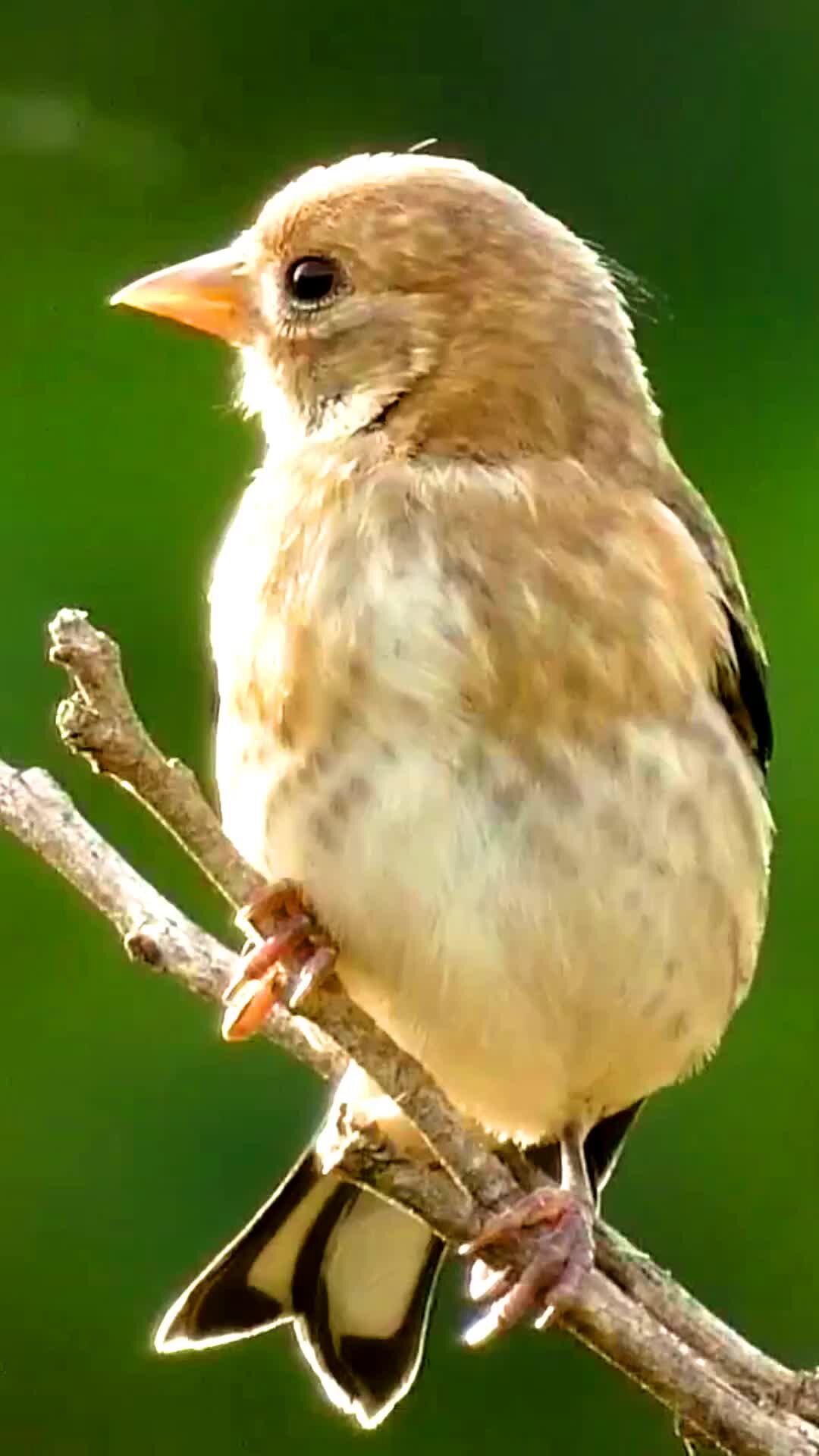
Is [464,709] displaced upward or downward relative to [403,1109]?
upward

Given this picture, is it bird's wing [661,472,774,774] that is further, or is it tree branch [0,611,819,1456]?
bird's wing [661,472,774,774]

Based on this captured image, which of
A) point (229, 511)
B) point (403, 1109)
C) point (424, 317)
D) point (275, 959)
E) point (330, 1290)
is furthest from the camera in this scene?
point (229, 511)

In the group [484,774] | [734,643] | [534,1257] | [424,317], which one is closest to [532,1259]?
[534,1257]

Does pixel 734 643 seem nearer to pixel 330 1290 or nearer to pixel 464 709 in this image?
pixel 464 709

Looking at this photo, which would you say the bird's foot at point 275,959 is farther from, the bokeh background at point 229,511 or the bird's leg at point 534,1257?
the bokeh background at point 229,511

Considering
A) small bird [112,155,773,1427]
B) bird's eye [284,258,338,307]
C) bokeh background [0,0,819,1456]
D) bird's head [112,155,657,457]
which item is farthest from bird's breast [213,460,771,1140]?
bokeh background [0,0,819,1456]

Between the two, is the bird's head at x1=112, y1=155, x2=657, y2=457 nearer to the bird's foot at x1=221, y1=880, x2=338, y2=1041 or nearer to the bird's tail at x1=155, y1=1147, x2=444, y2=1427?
the bird's foot at x1=221, y1=880, x2=338, y2=1041

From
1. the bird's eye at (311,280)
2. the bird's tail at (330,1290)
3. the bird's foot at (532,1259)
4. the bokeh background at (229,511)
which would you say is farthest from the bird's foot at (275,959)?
the bokeh background at (229,511)
